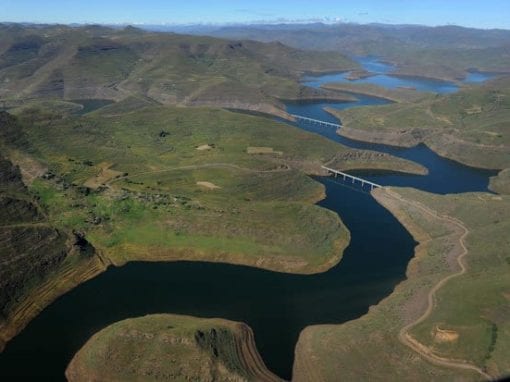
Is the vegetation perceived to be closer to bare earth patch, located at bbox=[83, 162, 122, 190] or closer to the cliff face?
bare earth patch, located at bbox=[83, 162, 122, 190]

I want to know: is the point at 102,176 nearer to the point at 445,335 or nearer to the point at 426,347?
the point at 426,347

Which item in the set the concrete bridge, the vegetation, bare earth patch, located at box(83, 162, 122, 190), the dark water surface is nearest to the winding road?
the dark water surface

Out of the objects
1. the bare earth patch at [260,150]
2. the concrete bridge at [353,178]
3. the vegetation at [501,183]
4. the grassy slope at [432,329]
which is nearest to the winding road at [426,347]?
the grassy slope at [432,329]

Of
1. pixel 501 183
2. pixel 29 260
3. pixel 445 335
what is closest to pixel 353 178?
pixel 501 183

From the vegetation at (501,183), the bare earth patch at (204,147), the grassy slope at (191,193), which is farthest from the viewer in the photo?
the bare earth patch at (204,147)

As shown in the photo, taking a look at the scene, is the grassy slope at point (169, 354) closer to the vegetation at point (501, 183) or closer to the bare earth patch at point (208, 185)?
the bare earth patch at point (208, 185)

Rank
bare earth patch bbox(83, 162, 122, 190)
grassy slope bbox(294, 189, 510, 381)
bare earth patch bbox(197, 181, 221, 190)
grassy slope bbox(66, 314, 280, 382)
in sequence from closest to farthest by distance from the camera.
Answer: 1. grassy slope bbox(66, 314, 280, 382)
2. grassy slope bbox(294, 189, 510, 381)
3. bare earth patch bbox(83, 162, 122, 190)
4. bare earth patch bbox(197, 181, 221, 190)
